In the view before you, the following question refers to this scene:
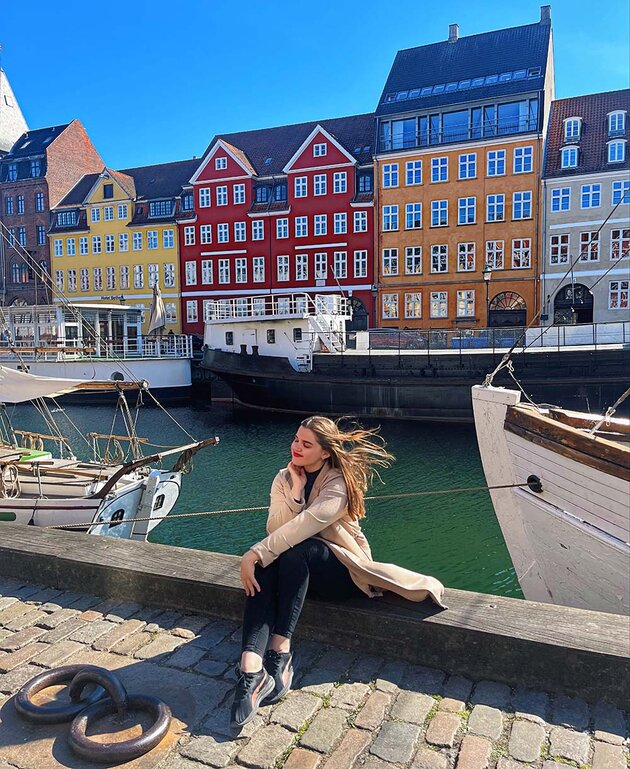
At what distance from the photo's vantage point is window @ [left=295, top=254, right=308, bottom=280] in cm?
4066

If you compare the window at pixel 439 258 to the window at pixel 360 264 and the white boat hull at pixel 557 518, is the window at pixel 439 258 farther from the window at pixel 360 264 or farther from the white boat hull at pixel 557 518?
Result: the white boat hull at pixel 557 518

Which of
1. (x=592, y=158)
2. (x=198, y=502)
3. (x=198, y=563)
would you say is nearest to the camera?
(x=198, y=563)

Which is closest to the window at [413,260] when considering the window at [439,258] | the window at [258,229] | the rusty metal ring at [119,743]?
the window at [439,258]

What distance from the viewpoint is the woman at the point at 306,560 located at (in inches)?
123

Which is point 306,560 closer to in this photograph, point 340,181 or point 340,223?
point 340,223

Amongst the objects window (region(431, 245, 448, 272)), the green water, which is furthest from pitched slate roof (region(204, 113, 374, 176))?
the green water

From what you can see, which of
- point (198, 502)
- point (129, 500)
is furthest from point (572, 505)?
point (198, 502)

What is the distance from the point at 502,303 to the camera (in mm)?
36375

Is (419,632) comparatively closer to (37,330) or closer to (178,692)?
(178,692)

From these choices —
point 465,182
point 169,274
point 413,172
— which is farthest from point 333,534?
point 169,274

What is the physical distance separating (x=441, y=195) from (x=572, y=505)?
34.9 meters

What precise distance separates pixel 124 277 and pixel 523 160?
29.0m

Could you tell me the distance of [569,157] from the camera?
115 ft

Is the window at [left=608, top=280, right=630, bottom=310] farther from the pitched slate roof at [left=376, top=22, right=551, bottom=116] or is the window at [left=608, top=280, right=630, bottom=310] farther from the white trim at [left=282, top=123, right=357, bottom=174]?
the white trim at [left=282, top=123, right=357, bottom=174]
